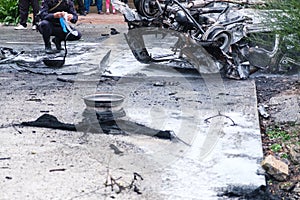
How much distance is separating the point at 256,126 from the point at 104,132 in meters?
1.66

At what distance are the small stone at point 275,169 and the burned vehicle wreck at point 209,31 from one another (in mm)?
3693

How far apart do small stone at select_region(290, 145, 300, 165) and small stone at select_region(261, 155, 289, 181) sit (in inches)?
15.3

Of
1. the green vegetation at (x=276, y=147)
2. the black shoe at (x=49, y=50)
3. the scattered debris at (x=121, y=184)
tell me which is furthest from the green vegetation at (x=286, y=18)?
the black shoe at (x=49, y=50)

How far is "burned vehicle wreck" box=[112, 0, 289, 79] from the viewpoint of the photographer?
8812 millimetres

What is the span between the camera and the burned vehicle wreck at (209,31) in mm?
8812

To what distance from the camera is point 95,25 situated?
17062 mm

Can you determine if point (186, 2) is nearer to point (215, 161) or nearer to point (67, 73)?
point (67, 73)

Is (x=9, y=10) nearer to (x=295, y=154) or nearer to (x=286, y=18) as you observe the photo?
(x=286, y=18)

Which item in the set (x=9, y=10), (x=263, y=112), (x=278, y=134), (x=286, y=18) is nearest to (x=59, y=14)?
(x=263, y=112)

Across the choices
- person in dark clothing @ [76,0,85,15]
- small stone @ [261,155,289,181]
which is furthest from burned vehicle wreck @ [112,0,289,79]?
person in dark clothing @ [76,0,85,15]

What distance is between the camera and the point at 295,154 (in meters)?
5.66

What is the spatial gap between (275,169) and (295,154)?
697mm

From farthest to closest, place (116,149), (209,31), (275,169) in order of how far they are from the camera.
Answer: (209,31), (116,149), (275,169)

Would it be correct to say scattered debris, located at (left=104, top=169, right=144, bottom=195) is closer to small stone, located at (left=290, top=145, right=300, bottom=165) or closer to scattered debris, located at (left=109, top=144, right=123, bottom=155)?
scattered debris, located at (left=109, top=144, right=123, bottom=155)
